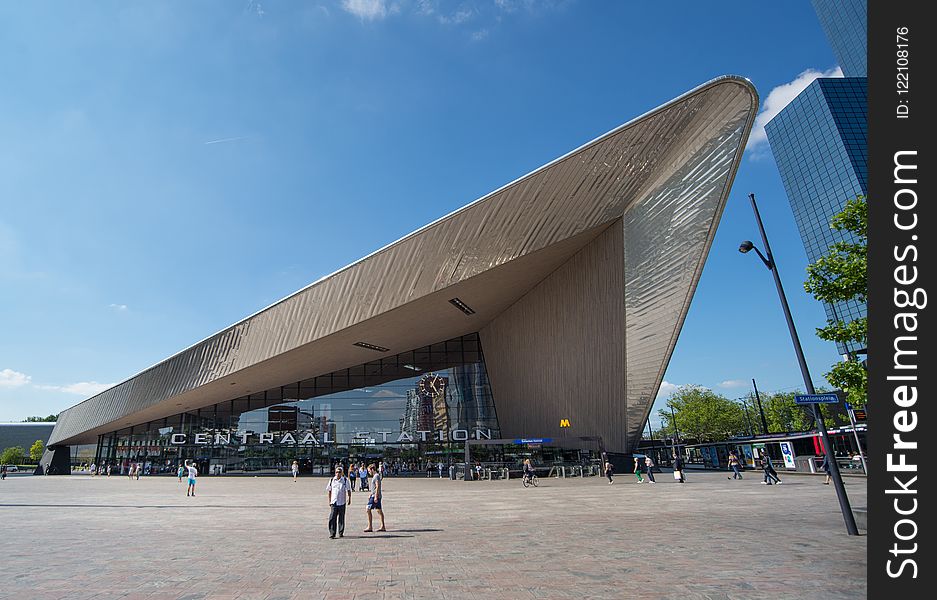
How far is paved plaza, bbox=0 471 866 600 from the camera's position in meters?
5.36

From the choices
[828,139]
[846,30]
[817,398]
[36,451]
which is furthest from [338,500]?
[846,30]

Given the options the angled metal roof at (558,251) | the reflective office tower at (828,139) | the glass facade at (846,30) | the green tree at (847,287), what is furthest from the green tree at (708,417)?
the glass facade at (846,30)

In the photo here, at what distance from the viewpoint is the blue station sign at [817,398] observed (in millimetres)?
8298

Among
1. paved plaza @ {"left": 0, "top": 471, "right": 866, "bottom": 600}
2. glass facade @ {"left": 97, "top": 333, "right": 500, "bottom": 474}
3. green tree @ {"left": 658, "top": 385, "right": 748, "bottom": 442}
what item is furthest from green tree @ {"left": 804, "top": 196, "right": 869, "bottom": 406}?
green tree @ {"left": 658, "top": 385, "right": 748, "bottom": 442}

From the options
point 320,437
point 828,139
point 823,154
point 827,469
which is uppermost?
point 828,139

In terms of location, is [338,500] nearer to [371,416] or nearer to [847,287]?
[847,287]

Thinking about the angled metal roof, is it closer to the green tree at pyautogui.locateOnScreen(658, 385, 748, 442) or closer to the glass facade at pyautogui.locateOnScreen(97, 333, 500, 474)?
the glass facade at pyautogui.locateOnScreen(97, 333, 500, 474)

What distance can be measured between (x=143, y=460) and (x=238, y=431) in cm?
1229

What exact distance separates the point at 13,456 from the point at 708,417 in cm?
9327

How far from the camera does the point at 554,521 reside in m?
10.7

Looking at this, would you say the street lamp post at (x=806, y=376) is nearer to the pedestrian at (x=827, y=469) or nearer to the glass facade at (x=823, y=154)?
the pedestrian at (x=827, y=469)

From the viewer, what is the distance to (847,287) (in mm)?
11383

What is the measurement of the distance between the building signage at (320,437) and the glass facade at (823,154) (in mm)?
80330

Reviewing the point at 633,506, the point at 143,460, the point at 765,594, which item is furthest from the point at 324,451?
the point at 765,594
